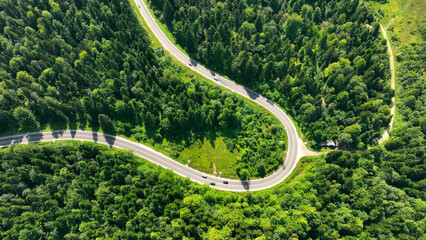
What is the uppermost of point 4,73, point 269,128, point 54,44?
point 54,44

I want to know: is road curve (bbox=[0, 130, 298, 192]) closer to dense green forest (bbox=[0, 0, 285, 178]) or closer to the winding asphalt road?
the winding asphalt road

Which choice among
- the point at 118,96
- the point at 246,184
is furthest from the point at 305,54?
the point at 118,96

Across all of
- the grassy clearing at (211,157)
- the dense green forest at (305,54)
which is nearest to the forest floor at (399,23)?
the dense green forest at (305,54)

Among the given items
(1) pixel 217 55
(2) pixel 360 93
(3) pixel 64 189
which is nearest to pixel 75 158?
(3) pixel 64 189

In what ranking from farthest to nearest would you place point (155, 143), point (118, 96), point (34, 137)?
1. point (118, 96)
2. point (155, 143)
3. point (34, 137)

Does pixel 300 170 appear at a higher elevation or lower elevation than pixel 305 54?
lower

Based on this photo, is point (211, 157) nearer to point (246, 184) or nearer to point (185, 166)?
point (185, 166)

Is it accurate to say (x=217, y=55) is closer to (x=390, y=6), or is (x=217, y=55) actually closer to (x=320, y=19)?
(x=320, y=19)
